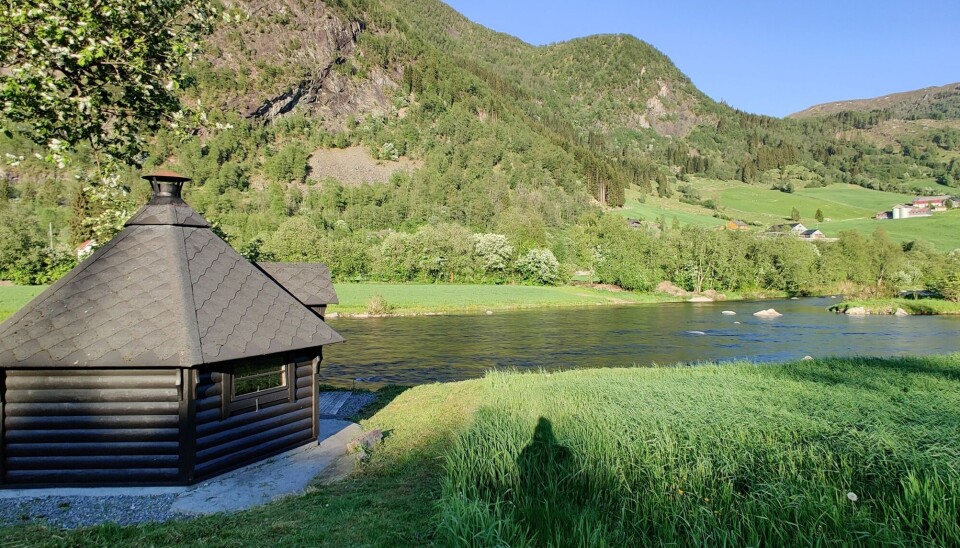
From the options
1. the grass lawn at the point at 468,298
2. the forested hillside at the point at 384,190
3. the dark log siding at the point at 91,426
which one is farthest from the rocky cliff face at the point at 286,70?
the dark log siding at the point at 91,426

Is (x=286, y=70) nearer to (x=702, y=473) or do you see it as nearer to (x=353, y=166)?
(x=353, y=166)

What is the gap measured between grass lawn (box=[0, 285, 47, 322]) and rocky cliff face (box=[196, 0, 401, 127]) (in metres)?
130

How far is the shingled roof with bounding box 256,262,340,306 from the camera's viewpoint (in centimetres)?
1395

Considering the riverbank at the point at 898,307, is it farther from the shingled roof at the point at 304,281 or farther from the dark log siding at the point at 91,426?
the dark log siding at the point at 91,426

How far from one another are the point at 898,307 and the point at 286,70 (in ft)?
614

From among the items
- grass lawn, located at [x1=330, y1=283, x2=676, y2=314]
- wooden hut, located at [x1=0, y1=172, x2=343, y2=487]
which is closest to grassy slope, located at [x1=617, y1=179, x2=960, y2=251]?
grass lawn, located at [x1=330, y1=283, x2=676, y2=314]

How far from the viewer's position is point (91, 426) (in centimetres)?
888

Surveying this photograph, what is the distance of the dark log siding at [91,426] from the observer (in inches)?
348

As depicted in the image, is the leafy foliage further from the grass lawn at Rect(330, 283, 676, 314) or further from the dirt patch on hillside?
the dirt patch on hillside

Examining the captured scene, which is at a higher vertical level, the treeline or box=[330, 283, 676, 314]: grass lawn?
the treeline

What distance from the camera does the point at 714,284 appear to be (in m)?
79.4

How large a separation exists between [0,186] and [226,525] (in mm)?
138879

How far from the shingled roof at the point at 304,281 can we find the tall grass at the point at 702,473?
6.35m

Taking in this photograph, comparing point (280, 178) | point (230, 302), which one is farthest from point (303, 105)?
point (230, 302)
